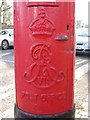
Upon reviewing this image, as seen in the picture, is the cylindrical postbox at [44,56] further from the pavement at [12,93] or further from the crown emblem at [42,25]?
the pavement at [12,93]

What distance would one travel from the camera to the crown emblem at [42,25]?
2105mm

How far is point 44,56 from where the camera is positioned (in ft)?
7.18

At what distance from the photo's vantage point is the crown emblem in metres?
2.11

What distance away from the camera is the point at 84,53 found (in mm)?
10805

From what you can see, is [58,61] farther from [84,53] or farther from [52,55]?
[84,53]

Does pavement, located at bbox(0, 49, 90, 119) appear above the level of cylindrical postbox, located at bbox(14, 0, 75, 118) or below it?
below

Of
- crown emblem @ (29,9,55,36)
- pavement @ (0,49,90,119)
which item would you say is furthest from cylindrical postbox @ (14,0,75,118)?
pavement @ (0,49,90,119)

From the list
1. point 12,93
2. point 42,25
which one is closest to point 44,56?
point 42,25

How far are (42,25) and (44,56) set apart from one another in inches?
12.4

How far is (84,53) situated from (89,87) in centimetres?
611

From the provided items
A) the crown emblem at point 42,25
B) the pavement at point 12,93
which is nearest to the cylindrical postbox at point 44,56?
the crown emblem at point 42,25

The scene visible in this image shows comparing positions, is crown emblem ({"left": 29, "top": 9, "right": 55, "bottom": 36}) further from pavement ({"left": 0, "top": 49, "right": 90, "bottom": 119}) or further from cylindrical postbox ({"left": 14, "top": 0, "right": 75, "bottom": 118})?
pavement ({"left": 0, "top": 49, "right": 90, "bottom": 119})

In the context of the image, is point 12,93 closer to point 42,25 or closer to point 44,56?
point 44,56

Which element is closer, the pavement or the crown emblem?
the crown emblem
